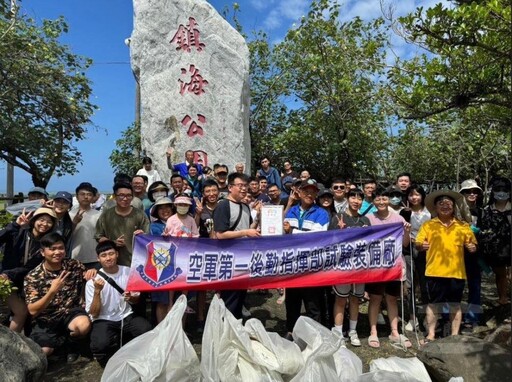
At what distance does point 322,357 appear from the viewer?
2902mm

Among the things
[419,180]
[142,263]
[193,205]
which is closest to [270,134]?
[419,180]

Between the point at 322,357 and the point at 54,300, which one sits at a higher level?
the point at 54,300

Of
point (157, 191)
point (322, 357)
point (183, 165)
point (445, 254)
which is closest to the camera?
point (322, 357)

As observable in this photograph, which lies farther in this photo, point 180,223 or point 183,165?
point 183,165

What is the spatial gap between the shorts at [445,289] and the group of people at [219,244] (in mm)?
11

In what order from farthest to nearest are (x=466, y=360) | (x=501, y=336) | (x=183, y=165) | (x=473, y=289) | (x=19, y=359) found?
(x=183, y=165)
(x=473, y=289)
(x=501, y=336)
(x=466, y=360)
(x=19, y=359)

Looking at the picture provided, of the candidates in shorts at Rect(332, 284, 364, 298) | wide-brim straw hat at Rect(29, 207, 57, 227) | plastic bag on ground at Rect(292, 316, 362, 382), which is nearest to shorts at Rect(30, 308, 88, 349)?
wide-brim straw hat at Rect(29, 207, 57, 227)

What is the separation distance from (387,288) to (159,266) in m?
2.55

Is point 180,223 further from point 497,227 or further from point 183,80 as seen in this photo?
point 183,80

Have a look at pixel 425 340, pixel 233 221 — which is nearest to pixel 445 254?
pixel 425 340

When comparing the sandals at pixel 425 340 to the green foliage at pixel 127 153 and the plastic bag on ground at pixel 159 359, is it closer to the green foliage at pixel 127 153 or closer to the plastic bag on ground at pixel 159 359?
the plastic bag on ground at pixel 159 359

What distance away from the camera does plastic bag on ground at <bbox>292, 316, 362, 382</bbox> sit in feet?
9.37

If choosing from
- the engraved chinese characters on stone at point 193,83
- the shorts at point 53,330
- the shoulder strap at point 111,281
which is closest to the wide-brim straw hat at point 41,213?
the shoulder strap at point 111,281

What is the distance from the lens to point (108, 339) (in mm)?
3891
